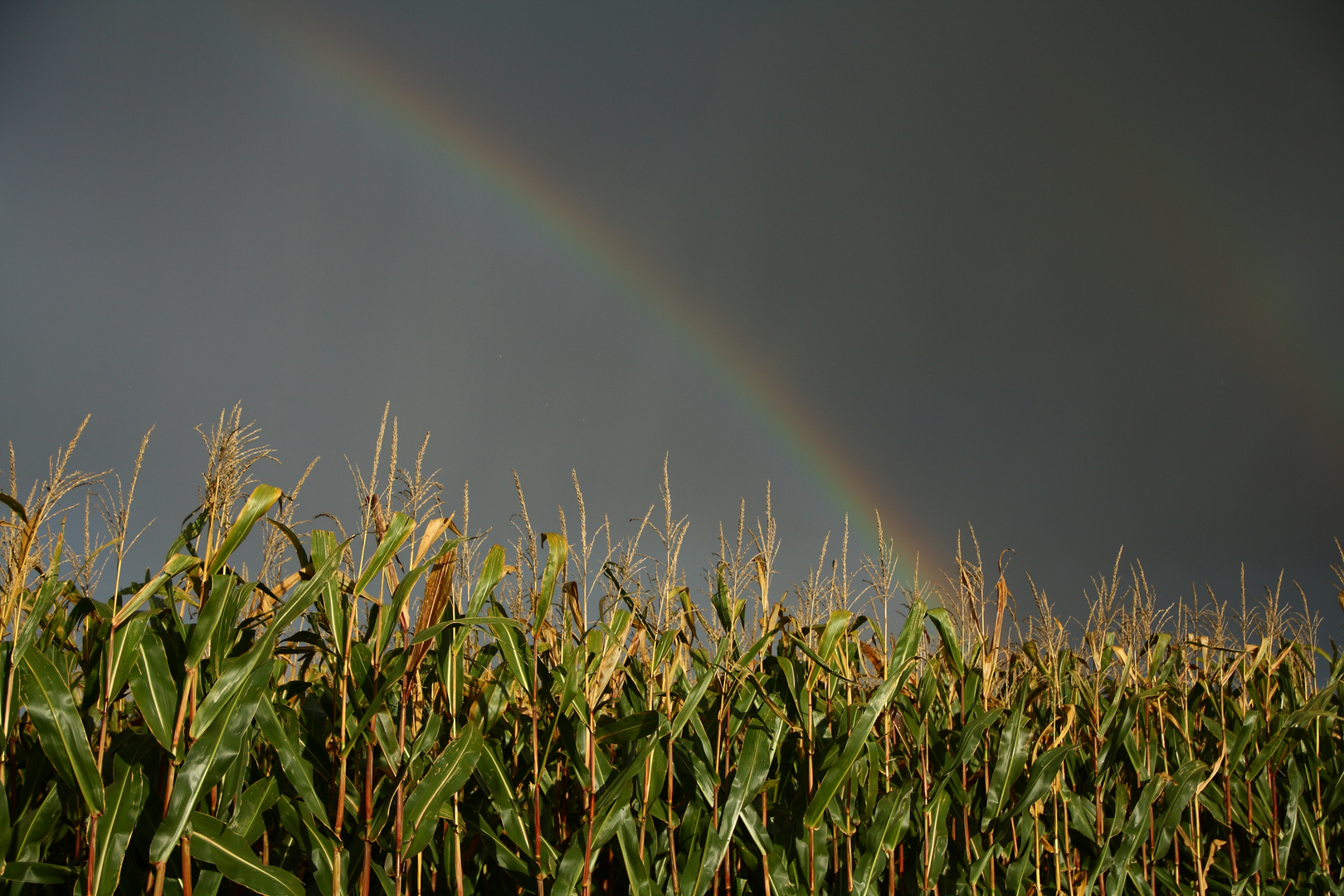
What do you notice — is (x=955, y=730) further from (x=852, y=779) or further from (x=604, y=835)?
(x=604, y=835)

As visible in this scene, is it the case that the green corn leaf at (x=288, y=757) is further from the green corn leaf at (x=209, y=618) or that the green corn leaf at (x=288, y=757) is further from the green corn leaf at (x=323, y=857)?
the green corn leaf at (x=209, y=618)

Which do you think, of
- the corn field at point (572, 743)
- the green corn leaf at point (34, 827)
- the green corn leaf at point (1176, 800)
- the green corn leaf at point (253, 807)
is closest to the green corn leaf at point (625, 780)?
the corn field at point (572, 743)

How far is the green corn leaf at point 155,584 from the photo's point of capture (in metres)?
2.03

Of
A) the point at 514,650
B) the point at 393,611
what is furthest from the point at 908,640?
the point at 393,611

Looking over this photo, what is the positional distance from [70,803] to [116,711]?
96cm

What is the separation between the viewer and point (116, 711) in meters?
3.13

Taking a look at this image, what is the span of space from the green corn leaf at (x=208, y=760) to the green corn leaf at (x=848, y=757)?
1958 mm

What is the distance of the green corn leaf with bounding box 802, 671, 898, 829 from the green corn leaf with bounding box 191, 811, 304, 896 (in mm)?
1742

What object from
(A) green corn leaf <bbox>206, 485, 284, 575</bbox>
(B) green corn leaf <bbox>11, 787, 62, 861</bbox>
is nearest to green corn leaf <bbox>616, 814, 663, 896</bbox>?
(A) green corn leaf <bbox>206, 485, 284, 575</bbox>

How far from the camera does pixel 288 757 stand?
7.56ft

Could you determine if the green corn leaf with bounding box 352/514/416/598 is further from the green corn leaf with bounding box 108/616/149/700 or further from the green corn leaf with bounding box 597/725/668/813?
the green corn leaf with bounding box 597/725/668/813

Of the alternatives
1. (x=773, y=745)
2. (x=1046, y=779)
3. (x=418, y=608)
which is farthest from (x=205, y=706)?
(x=1046, y=779)

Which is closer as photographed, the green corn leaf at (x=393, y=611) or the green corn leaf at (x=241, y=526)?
the green corn leaf at (x=241, y=526)

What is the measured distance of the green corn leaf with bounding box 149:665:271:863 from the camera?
200cm
